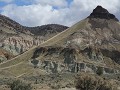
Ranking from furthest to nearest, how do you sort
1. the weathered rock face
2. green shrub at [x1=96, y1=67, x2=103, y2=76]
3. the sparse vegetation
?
1. the weathered rock face
2. green shrub at [x1=96, y1=67, x2=103, y2=76]
3. the sparse vegetation

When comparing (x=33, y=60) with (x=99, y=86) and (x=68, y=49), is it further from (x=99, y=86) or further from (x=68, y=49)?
(x=99, y=86)

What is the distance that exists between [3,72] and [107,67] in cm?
A: 4894

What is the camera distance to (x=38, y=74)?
7003 inches

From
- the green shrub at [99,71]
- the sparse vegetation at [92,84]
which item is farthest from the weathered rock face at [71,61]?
the sparse vegetation at [92,84]

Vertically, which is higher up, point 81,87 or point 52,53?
point 52,53

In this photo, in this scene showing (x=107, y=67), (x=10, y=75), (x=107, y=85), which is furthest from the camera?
(x=107, y=67)

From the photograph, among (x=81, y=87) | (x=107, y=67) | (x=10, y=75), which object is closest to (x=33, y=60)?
(x=10, y=75)

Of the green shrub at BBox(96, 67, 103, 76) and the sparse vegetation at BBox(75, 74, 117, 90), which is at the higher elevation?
the green shrub at BBox(96, 67, 103, 76)

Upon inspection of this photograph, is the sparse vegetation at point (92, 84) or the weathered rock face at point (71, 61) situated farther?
the weathered rock face at point (71, 61)

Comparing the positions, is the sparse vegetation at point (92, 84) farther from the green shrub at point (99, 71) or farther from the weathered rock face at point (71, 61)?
the weathered rock face at point (71, 61)

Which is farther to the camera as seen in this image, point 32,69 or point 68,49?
point 68,49

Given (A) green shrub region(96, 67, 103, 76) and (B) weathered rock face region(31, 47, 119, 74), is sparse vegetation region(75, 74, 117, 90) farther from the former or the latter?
(B) weathered rock face region(31, 47, 119, 74)

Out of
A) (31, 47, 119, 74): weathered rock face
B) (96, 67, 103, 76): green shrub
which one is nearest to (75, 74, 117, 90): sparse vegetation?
(96, 67, 103, 76): green shrub

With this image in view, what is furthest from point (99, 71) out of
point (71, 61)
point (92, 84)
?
point (92, 84)
